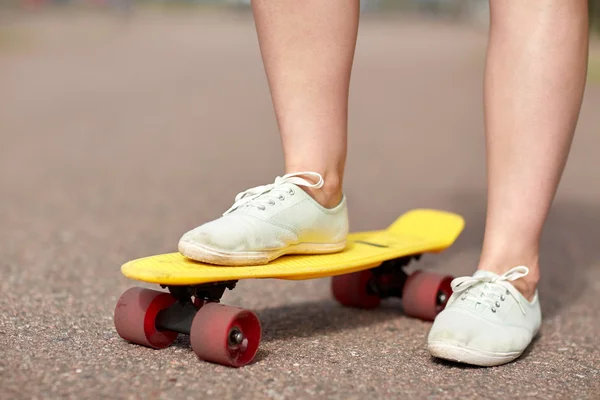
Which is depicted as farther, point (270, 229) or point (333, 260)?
point (333, 260)

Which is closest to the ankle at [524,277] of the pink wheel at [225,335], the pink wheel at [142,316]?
the pink wheel at [225,335]

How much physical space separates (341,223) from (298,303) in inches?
15.9

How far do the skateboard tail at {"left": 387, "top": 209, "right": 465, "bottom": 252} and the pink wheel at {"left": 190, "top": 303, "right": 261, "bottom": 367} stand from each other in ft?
2.27

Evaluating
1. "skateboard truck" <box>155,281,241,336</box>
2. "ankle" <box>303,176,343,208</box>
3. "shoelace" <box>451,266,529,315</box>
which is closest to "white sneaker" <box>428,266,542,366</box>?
"shoelace" <box>451,266,529,315</box>

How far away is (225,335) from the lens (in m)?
1.55

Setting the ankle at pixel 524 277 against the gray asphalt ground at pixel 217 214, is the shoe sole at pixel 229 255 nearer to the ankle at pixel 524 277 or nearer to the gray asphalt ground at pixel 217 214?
the gray asphalt ground at pixel 217 214

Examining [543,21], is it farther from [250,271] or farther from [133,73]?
[133,73]

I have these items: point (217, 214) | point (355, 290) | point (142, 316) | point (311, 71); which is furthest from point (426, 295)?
point (217, 214)

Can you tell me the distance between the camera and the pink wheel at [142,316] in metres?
1.65

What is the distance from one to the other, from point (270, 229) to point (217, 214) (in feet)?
5.24

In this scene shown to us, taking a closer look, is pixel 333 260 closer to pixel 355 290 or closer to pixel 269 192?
pixel 269 192

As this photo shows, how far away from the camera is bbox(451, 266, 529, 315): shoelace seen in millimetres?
1778

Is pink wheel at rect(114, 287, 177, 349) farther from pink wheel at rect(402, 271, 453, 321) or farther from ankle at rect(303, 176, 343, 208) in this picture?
pink wheel at rect(402, 271, 453, 321)

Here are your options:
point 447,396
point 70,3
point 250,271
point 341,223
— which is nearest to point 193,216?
point 341,223
